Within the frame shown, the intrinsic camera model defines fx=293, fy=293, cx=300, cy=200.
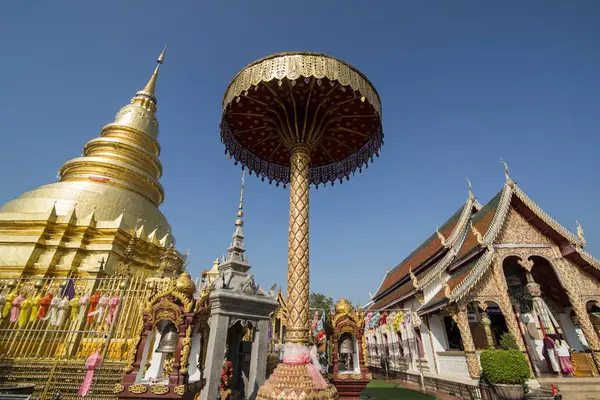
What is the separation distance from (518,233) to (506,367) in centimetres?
576

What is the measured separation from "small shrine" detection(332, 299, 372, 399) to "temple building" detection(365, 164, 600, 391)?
14.9ft

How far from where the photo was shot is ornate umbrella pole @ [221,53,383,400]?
4.88 m

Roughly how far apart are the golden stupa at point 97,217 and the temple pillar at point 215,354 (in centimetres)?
738

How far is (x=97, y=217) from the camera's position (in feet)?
51.5

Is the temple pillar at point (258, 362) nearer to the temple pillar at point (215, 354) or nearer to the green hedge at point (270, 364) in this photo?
the temple pillar at point (215, 354)

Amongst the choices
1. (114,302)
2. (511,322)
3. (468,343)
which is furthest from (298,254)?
(511,322)

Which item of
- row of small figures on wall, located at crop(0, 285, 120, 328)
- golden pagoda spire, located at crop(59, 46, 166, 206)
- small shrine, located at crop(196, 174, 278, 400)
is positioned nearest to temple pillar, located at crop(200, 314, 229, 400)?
small shrine, located at crop(196, 174, 278, 400)

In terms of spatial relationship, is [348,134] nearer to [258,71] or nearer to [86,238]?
[258,71]

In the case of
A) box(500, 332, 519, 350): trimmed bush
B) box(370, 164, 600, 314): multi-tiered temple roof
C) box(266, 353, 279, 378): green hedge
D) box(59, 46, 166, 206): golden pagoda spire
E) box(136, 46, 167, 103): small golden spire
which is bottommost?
box(266, 353, 279, 378): green hedge

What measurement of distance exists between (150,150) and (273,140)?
57.5 ft

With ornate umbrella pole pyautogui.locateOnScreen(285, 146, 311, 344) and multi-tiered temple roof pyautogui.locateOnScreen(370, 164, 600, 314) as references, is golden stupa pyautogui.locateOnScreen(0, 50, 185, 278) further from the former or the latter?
multi-tiered temple roof pyautogui.locateOnScreen(370, 164, 600, 314)

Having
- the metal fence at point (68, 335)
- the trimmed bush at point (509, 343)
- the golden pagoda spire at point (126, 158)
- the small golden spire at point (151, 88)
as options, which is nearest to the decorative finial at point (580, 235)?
the trimmed bush at point (509, 343)

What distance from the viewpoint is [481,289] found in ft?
35.3

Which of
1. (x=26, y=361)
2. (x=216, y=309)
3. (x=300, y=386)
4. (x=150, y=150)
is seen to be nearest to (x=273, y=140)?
(x=216, y=309)
